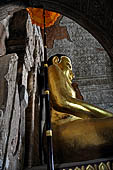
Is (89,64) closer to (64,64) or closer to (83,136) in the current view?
(64,64)

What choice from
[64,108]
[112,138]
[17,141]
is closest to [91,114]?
[64,108]

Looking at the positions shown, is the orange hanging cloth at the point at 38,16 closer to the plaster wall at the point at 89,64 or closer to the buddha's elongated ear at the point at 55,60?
the buddha's elongated ear at the point at 55,60

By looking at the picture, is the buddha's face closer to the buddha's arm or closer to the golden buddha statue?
the buddha's arm

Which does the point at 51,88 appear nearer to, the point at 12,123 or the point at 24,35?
the point at 24,35

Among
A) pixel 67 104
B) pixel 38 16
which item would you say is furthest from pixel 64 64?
pixel 67 104

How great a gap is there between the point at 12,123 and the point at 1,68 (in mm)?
475

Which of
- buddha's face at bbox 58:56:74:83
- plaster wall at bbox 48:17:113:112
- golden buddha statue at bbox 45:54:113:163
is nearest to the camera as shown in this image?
golden buddha statue at bbox 45:54:113:163

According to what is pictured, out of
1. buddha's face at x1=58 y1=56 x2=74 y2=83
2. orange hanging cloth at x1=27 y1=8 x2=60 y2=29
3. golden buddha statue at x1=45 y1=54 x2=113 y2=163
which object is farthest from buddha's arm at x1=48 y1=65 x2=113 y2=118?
orange hanging cloth at x1=27 y1=8 x2=60 y2=29

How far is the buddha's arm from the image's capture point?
205 cm

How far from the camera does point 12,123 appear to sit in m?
1.38

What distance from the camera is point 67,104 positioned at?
215 centimetres

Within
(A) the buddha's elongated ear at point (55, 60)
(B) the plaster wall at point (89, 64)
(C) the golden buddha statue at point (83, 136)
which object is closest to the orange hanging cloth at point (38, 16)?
(A) the buddha's elongated ear at point (55, 60)

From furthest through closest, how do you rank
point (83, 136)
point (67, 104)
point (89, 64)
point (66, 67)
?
point (89, 64) → point (66, 67) → point (67, 104) → point (83, 136)

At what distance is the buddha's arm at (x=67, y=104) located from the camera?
2.05 meters
